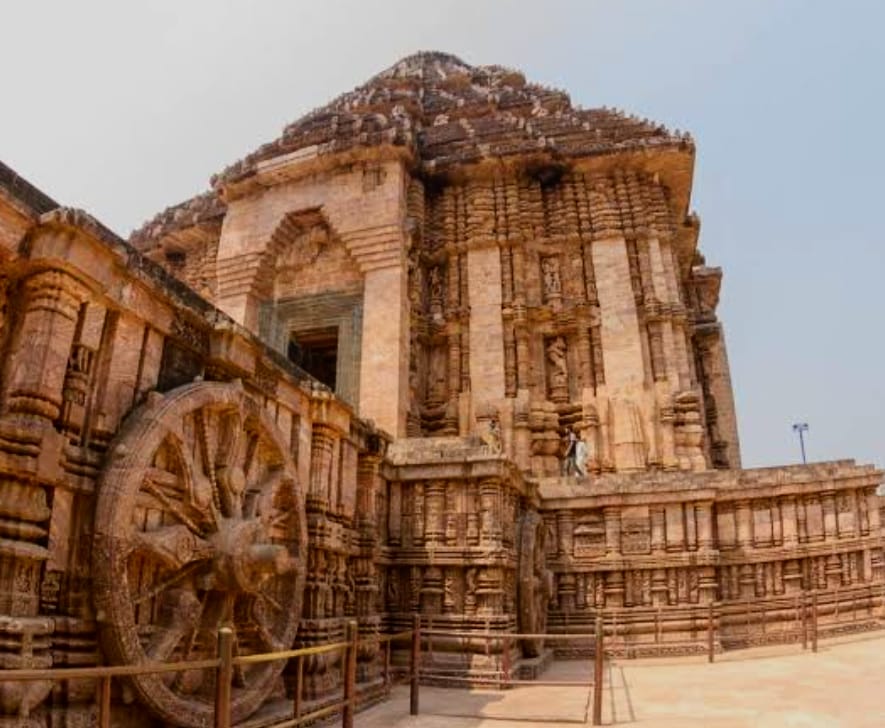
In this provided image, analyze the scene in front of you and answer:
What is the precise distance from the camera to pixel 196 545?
489 centimetres

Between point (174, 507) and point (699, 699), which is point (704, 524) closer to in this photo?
point (699, 699)

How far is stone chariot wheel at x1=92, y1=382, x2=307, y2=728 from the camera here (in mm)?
4254

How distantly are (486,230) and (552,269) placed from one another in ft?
6.82

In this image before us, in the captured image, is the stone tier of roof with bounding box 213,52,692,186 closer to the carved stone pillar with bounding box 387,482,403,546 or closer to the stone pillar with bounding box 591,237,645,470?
the stone pillar with bounding box 591,237,645,470

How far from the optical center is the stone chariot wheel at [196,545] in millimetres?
4254

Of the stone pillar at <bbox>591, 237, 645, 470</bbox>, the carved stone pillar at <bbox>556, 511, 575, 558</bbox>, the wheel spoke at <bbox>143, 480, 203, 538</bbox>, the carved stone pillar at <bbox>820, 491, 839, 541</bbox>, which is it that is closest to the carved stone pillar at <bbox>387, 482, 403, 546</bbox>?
the carved stone pillar at <bbox>556, 511, 575, 558</bbox>

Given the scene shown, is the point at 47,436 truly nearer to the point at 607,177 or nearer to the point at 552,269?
the point at 552,269

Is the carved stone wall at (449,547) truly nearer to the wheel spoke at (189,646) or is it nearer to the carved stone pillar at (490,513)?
the carved stone pillar at (490,513)

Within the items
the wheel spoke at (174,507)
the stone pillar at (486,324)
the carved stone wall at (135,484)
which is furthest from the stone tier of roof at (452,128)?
the wheel spoke at (174,507)

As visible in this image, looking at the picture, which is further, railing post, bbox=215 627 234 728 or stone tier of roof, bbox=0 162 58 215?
stone tier of roof, bbox=0 162 58 215

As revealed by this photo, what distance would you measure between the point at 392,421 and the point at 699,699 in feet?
33.8

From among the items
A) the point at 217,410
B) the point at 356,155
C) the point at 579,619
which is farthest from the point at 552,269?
the point at 217,410

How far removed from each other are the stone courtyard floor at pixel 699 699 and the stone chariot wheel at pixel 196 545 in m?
1.54

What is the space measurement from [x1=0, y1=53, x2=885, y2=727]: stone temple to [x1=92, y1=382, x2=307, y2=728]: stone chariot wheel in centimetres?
2
